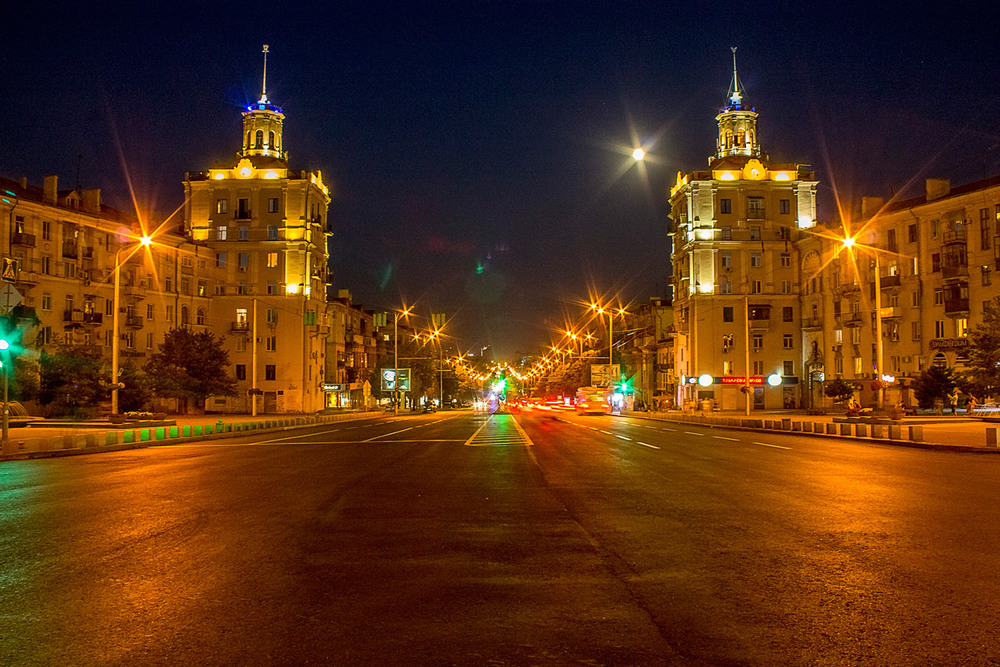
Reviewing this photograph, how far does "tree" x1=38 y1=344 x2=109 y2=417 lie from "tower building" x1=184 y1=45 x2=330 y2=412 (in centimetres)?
2842

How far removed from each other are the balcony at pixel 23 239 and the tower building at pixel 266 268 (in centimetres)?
2454

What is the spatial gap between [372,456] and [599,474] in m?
7.99

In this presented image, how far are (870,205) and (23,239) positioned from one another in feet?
239

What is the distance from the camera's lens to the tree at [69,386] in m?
51.8

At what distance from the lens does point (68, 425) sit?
43.8m

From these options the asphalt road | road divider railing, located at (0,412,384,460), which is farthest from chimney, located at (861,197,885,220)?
the asphalt road

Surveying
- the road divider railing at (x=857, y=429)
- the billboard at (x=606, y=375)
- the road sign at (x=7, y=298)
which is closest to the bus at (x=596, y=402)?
the billboard at (x=606, y=375)

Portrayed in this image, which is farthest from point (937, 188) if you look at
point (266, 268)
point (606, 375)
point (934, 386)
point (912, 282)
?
point (266, 268)

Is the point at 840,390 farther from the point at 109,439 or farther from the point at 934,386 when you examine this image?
the point at 109,439

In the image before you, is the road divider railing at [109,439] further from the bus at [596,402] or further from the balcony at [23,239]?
the bus at [596,402]

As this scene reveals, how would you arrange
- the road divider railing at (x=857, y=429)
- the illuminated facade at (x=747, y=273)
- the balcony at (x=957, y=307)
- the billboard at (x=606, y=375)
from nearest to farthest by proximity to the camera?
1. the road divider railing at (x=857, y=429)
2. the balcony at (x=957, y=307)
3. the billboard at (x=606, y=375)
4. the illuminated facade at (x=747, y=273)

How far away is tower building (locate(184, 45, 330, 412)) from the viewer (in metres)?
83.4

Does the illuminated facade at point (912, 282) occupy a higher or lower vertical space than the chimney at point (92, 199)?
lower

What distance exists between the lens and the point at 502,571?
7703 mm
